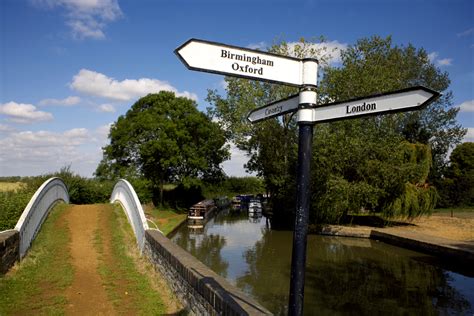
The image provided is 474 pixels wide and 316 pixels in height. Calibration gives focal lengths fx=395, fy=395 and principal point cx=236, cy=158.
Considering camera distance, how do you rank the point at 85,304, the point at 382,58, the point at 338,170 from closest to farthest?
1. the point at 85,304
2. the point at 338,170
3. the point at 382,58

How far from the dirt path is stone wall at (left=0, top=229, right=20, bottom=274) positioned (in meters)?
1.38

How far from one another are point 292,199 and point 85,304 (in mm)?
22392

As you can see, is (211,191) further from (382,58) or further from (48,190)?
(48,190)

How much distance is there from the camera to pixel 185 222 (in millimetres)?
33562

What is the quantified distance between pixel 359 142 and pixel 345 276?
12.2 m

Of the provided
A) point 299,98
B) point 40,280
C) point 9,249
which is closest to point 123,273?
point 40,280

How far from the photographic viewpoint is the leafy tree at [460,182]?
36.8m

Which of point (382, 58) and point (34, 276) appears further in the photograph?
point (382, 58)

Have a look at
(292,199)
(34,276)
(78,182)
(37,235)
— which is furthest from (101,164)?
(34,276)

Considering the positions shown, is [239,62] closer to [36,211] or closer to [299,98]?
[299,98]

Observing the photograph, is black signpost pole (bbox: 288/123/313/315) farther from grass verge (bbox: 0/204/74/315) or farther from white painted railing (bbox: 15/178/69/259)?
white painted railing (bbox: 15/178/69/259)

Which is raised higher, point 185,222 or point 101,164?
point 101,164

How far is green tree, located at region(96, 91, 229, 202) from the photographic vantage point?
35.7m

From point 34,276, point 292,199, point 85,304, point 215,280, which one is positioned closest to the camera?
point 215,280
